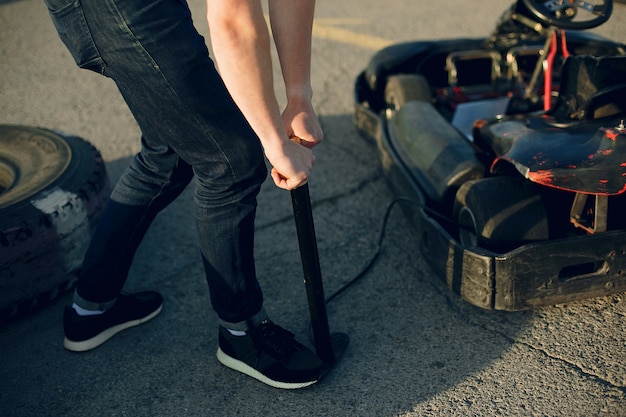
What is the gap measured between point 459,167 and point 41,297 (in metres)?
1.59

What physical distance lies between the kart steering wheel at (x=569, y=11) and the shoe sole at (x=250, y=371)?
1.81m

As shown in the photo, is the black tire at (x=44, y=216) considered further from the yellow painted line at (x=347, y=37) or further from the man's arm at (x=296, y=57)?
the yellow painted line at (x=347, y=37)

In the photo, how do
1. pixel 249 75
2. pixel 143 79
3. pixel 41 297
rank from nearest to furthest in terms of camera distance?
1. pixel 249 75
2. pixel 143 79
3. pixel 41 297

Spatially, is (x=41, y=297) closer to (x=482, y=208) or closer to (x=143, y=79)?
(x=143, y=79)

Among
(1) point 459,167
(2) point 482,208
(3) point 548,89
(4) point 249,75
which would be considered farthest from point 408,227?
(4) point 249,75

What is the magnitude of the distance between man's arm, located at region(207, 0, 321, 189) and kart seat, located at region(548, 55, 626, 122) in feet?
3.54

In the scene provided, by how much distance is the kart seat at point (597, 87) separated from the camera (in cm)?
223

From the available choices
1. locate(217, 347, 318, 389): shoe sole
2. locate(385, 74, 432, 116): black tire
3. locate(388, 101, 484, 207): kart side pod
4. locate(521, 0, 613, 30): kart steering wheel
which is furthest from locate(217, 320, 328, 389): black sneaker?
locate(521, 0, 613, 30): kart steering wheel

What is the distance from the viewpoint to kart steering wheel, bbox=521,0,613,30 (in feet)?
9.04

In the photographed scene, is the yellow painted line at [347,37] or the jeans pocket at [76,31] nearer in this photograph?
the jeans pocket at [76,31]

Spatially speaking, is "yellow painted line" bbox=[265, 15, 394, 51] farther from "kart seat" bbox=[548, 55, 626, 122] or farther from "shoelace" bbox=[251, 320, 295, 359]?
"shoelace" bbox=[251, 320, 295, 359]

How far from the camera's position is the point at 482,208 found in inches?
86.4

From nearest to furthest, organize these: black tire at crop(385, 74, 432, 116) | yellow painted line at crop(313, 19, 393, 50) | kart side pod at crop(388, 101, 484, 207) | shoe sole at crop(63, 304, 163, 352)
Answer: shoe sole at crop(63, 304, 163, 352) < kart side pod at crop(388, 101, 484, 207) < black tire at crop(385, 74, 432, 116) < yellow painted line at crop(313, 19, 393, 50)

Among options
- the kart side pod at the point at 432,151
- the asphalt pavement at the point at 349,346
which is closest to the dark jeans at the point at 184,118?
the asphalt pavement at the point at 349,346
